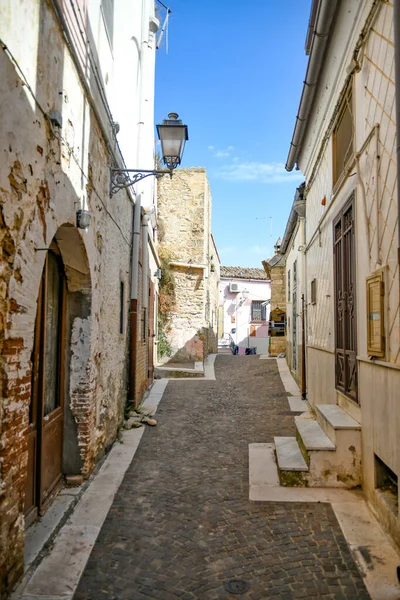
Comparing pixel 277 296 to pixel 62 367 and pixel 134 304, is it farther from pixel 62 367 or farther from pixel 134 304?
pixel 62 367

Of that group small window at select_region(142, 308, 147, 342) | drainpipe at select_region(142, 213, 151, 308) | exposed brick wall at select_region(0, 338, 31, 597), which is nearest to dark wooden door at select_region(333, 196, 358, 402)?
exposed brick wall at select_region(0, 338, 31, 597)

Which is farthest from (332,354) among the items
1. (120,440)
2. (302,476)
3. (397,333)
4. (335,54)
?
(335,54)

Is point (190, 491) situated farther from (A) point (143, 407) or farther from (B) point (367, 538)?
(A) point (143, 407)

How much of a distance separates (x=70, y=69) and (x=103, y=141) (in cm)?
151

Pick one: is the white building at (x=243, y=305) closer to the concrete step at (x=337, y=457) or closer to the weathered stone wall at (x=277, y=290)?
the weathered stone wall at (x=277, y=290)

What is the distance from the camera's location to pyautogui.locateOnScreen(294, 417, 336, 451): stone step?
4518 mm

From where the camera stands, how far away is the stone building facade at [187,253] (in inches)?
628

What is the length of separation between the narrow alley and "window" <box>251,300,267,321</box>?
25686 millimetres

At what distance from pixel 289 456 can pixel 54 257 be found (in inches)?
126

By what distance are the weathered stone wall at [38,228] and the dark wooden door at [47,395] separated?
0.47 ft

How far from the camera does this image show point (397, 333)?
10.9 ft

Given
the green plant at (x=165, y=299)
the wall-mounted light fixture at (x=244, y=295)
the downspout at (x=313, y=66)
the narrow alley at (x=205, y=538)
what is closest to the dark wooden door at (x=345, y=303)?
the narrow alley at (x=205, y=538)

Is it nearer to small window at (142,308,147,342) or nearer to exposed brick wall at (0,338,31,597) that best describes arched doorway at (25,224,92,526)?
exposed brick wall at (0,338,31,597)

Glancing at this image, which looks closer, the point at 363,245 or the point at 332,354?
the point at 363,245
